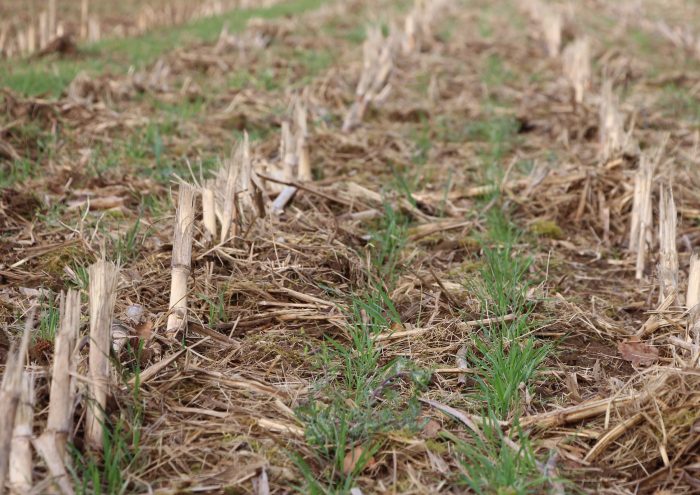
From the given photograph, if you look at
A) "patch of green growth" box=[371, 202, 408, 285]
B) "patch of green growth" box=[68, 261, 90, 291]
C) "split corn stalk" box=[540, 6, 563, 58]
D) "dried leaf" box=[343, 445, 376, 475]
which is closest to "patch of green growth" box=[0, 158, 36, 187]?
"patch of green growth" box=[68, 261, 90, 291]

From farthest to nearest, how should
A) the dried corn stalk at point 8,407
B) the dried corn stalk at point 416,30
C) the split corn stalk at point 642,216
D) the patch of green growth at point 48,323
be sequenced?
the dried corn stalk at point 416,30 → the split corn stalk at point 642,216 → the patch of green growth at point 48,323 → the dried corn stalk at point 8,407

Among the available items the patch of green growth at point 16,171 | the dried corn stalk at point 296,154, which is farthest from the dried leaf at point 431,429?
the patch of green growth at point 16,171

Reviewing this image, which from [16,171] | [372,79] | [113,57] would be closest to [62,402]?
[16,171]

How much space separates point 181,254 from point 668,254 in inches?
70.6

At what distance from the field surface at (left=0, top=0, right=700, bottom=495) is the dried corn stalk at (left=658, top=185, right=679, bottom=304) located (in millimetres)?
12

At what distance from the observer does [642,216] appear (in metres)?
3.47

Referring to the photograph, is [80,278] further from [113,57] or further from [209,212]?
[113,57]

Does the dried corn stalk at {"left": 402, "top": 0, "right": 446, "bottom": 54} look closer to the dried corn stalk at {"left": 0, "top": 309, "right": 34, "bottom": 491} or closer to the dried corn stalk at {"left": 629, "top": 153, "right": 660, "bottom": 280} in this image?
the dried corn stalk at {"left": 629, "top": 153, "right": 660, "bottom": 280}

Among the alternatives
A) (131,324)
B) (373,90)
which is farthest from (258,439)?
(373,90)

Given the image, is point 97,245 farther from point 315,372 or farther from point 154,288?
point 315,372

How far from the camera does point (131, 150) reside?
4492 mm

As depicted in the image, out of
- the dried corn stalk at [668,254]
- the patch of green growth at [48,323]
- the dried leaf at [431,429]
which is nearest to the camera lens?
the dried leaf at [431,429]

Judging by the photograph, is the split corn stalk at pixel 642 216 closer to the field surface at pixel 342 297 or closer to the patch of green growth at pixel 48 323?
the field surface at pixel 342 297

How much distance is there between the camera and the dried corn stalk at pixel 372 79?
218 inches
